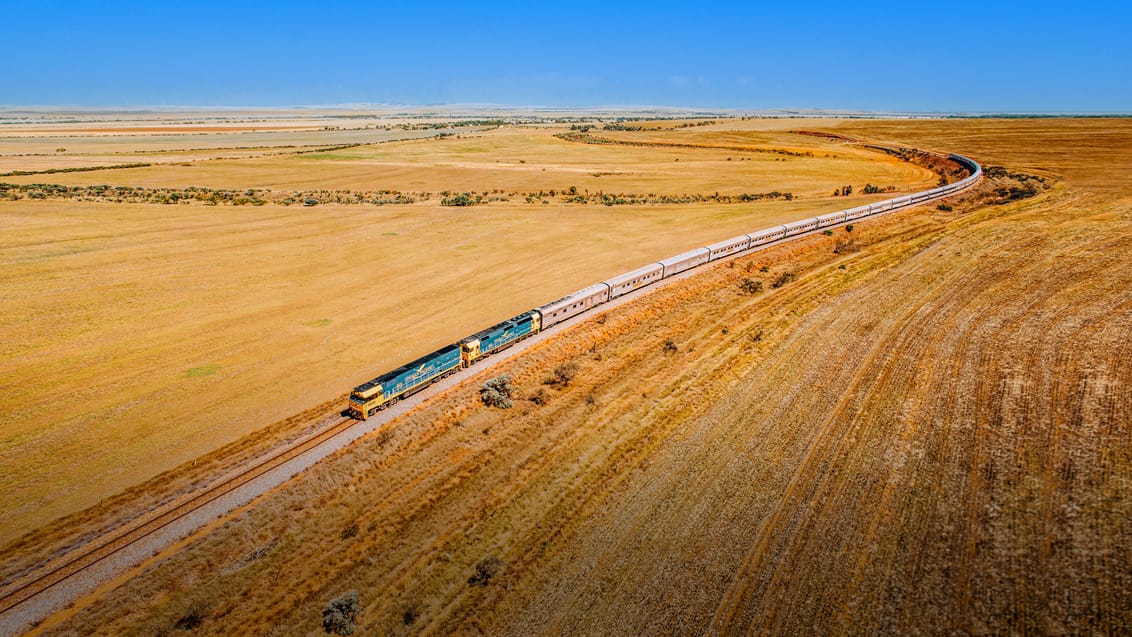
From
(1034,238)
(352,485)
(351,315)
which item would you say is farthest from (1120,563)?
(1034,238)

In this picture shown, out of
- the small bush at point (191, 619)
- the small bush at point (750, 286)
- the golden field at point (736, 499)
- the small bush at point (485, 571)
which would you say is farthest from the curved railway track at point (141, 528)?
the small bush at point (750, 286)

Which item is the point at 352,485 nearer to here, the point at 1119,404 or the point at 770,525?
the point at 770,525

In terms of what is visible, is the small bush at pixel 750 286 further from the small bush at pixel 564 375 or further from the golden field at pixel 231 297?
the small bush at pixel 564 375

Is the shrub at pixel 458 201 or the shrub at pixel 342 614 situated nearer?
the shrub at pixel 342 614

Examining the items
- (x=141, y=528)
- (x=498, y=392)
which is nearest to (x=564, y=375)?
(x=498, y=392)

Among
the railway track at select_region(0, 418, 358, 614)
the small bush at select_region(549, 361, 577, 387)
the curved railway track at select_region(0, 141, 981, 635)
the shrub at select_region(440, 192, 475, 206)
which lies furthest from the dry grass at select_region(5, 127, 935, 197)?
the railway track at select_region(0, 418, 358, 614)

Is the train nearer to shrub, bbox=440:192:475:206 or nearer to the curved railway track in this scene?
the curved railway track

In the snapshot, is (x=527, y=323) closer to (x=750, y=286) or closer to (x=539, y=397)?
(x=539, y=397)
